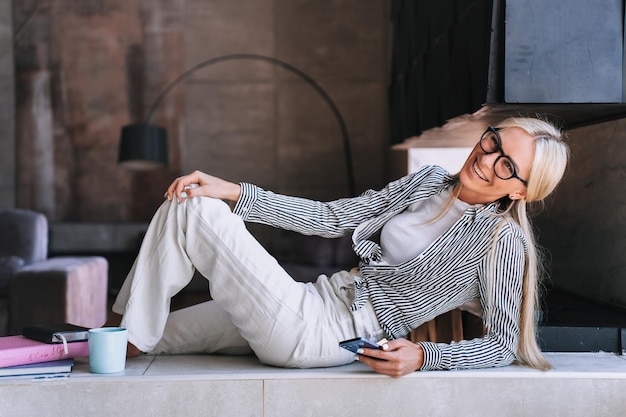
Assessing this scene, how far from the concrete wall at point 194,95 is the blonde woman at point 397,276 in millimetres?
4025

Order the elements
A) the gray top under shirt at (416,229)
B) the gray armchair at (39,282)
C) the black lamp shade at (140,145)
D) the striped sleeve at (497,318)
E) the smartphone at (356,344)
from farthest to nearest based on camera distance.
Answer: the black lamp shade at (140,145), the gray armchair at (39,282), the gray top under shirt at (416,229), the striped sleeve at (497,318), the smartphone at (356,344)

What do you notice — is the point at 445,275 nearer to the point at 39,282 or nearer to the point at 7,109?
the point at 39,282

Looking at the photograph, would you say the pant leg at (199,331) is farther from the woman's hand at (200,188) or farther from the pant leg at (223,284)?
the woman's hand at (200,188)

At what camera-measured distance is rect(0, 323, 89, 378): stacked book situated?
2018 millimetres

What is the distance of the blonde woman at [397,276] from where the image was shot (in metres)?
2.07

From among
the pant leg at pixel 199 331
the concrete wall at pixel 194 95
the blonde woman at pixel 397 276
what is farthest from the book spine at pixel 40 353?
the concrete wall at pixel 194 95

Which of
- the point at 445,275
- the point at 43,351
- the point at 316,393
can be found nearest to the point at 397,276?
the point at 445,275

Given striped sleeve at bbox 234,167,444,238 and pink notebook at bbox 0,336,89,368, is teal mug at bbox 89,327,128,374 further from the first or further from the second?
striped sleeve at bbox 234,167,444,238

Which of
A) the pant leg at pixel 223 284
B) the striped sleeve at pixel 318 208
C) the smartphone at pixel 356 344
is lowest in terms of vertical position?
the smartphone at pixel 356 344

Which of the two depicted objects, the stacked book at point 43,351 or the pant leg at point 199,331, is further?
the pant leg at point 199,331

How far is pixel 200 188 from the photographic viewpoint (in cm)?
213

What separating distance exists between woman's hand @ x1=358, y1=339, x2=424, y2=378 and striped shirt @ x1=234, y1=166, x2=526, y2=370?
0.05 meters

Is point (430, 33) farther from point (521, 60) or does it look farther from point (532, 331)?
point (532, 331)

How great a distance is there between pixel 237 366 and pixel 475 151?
94 cm
